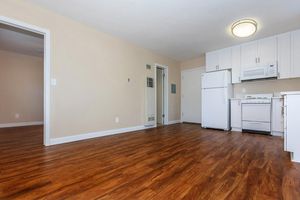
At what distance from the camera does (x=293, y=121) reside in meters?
1.96

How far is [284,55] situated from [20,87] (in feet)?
24.5

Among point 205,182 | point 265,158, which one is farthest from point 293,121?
point 205,182

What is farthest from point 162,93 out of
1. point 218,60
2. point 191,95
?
point 218,60

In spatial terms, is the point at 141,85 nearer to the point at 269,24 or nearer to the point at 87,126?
the point at 87,126

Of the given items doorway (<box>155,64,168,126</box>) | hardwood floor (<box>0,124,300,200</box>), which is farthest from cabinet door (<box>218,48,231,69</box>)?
hardwood floor (<box>0,124,300,200</box>)

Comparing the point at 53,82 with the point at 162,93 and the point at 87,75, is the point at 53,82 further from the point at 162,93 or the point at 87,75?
the point at 162,93

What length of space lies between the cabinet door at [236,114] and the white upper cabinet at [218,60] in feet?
3.39

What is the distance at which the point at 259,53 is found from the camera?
3820 mm

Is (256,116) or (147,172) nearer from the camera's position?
(147,172)

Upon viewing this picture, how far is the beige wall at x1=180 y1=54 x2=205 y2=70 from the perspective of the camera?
17.5 ft

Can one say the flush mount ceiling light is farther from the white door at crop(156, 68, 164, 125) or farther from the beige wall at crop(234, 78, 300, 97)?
the white door at crop(156, 68, 164, 125)

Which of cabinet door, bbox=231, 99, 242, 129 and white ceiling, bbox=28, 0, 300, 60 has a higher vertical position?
white ceiling, bbox=28, 0, 300, 60

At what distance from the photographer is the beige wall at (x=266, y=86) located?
141 inches

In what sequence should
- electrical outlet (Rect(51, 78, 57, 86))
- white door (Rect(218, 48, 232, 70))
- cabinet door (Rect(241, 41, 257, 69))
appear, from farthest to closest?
white door (Rect(218, 48, 232, 70)) → cabinet door (Rect(241, 41, 257, 69)) → electrical outlet (Rect(51, 78, 57, 86))
